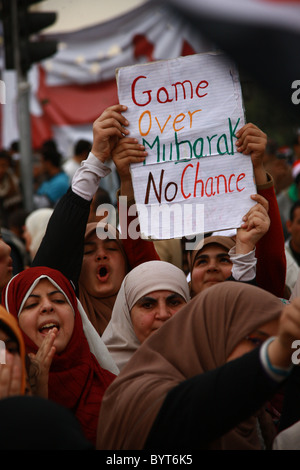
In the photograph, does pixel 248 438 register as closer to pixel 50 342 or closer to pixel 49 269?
pixel 50 342

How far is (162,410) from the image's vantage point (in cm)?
198

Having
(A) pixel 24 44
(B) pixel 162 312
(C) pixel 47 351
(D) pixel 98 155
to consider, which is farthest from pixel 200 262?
(A) pixel 24 44

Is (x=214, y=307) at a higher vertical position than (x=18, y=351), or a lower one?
higher

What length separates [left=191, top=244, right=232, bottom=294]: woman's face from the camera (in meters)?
3.64

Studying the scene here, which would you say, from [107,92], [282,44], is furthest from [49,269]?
[107,92]

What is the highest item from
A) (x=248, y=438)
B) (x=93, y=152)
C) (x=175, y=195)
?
(x=93, y=152)

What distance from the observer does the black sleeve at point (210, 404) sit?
1.84 metres

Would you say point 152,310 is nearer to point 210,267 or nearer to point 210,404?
point 210,267

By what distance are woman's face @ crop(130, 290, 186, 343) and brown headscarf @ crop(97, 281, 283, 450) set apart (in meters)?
0.83

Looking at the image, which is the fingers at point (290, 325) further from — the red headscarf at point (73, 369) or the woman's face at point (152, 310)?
the woman's face at point (152, 310)

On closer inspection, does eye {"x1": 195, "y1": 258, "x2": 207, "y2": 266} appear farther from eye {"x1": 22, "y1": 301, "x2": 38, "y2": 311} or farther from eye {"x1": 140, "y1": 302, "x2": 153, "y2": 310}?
eye {"x1": 22, "y1": 301, "x2": 38, "y2": 311}

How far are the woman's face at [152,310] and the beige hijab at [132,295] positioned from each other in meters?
0.02

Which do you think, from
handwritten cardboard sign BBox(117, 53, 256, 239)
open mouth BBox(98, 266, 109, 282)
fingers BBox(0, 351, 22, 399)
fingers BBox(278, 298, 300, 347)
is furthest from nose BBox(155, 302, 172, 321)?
fingers BBox(278, 298, 300, 347)
